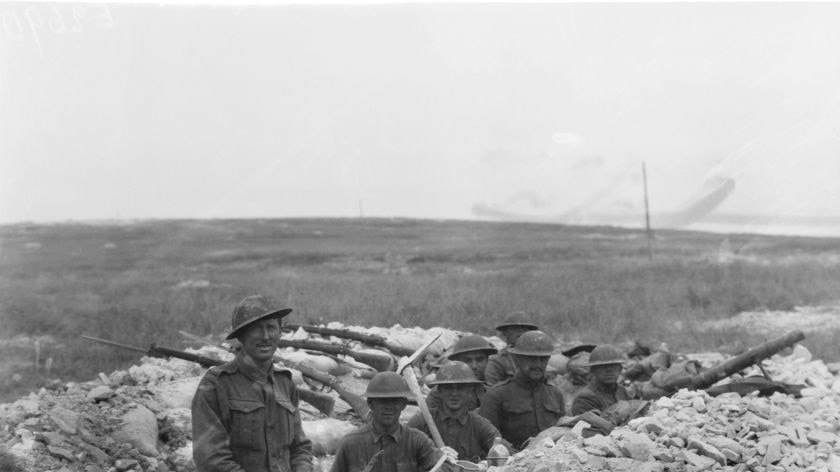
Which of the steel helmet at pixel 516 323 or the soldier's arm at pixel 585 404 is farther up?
the steel helmet at pixel 516 323

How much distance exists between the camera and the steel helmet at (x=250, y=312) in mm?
4672

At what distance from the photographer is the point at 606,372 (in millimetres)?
7879

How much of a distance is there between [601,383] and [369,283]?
11.8 metres

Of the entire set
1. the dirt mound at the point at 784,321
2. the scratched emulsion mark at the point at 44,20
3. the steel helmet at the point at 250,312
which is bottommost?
the dirt mound at the point at 784,321

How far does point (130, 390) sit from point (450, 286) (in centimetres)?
1151

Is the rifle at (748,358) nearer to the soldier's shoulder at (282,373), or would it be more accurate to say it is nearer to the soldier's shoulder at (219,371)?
the soldier's shoulder at (282,373)

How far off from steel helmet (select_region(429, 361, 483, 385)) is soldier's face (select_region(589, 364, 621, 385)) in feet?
5.79

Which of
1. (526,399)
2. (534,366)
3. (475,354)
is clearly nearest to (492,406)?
(526,399)

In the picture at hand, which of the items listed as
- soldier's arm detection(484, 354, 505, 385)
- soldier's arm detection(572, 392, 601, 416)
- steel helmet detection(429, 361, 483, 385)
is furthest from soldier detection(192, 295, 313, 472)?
soldier's arm detection(484, 354, 505, 385)

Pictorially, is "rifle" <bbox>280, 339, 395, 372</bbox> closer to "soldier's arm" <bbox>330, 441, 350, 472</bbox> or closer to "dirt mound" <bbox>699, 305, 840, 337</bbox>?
"soldier's arm" <bbox>330, 441, 350, 472</bbox>

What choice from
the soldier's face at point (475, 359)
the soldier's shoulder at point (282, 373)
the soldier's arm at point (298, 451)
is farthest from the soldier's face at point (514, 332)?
the soldier's shoulder at point (282, 373)

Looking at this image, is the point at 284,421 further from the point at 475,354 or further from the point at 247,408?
the point at 475,354

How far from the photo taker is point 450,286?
19.2 m

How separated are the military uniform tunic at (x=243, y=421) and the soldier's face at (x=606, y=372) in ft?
12.2
